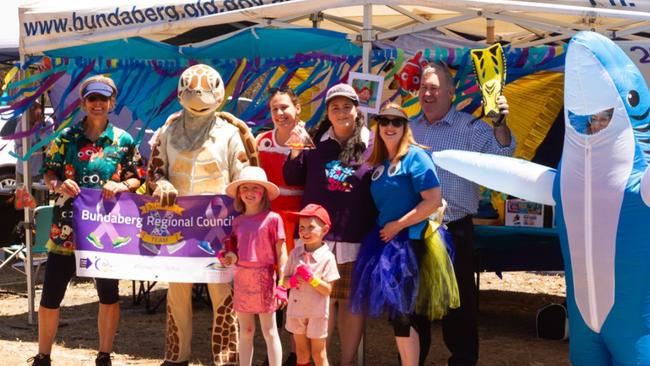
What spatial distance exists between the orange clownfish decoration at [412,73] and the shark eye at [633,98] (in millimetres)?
1647

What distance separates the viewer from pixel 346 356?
5.34 meters

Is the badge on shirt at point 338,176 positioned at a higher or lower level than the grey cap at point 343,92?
lower

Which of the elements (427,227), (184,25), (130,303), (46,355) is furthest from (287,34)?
(130,303)

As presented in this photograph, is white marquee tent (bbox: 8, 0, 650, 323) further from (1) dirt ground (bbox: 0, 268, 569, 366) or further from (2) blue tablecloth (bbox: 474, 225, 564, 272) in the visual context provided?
(2) blue tablecloth (bbox: 474, 225, 564, 272)

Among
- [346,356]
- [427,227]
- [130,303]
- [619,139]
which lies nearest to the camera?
[619,139]

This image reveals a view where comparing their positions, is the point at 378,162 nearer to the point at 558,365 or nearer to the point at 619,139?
the point at 619,139

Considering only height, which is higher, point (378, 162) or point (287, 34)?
point (287, 34)

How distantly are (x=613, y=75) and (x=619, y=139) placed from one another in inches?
11.0

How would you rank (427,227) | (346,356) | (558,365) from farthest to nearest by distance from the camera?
1. (558,365)
2. (346,356)
3. (427,227)

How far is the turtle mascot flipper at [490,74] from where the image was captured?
4.95 m

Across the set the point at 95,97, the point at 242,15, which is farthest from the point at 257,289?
the point at 242,15

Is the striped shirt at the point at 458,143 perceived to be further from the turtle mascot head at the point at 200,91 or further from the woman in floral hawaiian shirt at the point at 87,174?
the woman in floral hawaiian shirt at the point at 87,174

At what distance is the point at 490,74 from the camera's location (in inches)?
197

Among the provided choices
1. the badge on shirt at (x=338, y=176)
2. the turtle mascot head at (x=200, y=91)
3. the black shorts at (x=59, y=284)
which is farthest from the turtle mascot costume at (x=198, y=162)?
the badge on shirt at (x=338, y=176)
